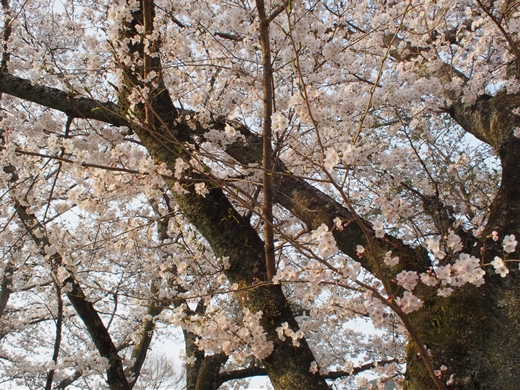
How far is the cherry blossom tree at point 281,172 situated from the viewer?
73.4 inches

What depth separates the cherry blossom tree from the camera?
1863 mm

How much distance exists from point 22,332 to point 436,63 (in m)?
9.91

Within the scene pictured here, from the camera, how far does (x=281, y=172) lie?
2477 mm

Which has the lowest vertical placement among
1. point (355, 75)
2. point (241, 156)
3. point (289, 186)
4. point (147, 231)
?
point (289, 186)

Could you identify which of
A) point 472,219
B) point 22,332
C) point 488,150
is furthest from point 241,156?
point 22,332

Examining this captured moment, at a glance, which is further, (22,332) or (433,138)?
(22,332)

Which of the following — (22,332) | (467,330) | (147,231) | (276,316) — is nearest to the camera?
→ (467,330)

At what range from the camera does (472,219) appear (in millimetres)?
4020

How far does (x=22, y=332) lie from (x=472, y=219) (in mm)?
9626

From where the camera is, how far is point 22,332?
9391 mm

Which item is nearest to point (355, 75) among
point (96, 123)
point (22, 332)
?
point (96, 123)

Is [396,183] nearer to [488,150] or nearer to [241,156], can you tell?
[241,156]

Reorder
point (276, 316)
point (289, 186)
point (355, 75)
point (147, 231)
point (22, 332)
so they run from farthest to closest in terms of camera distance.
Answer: point (22, 332)
point (355, 75)
point (147, 231)
point (289, 186)
point (276, 316)

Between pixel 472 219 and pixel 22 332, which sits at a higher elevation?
pixel 22 332
